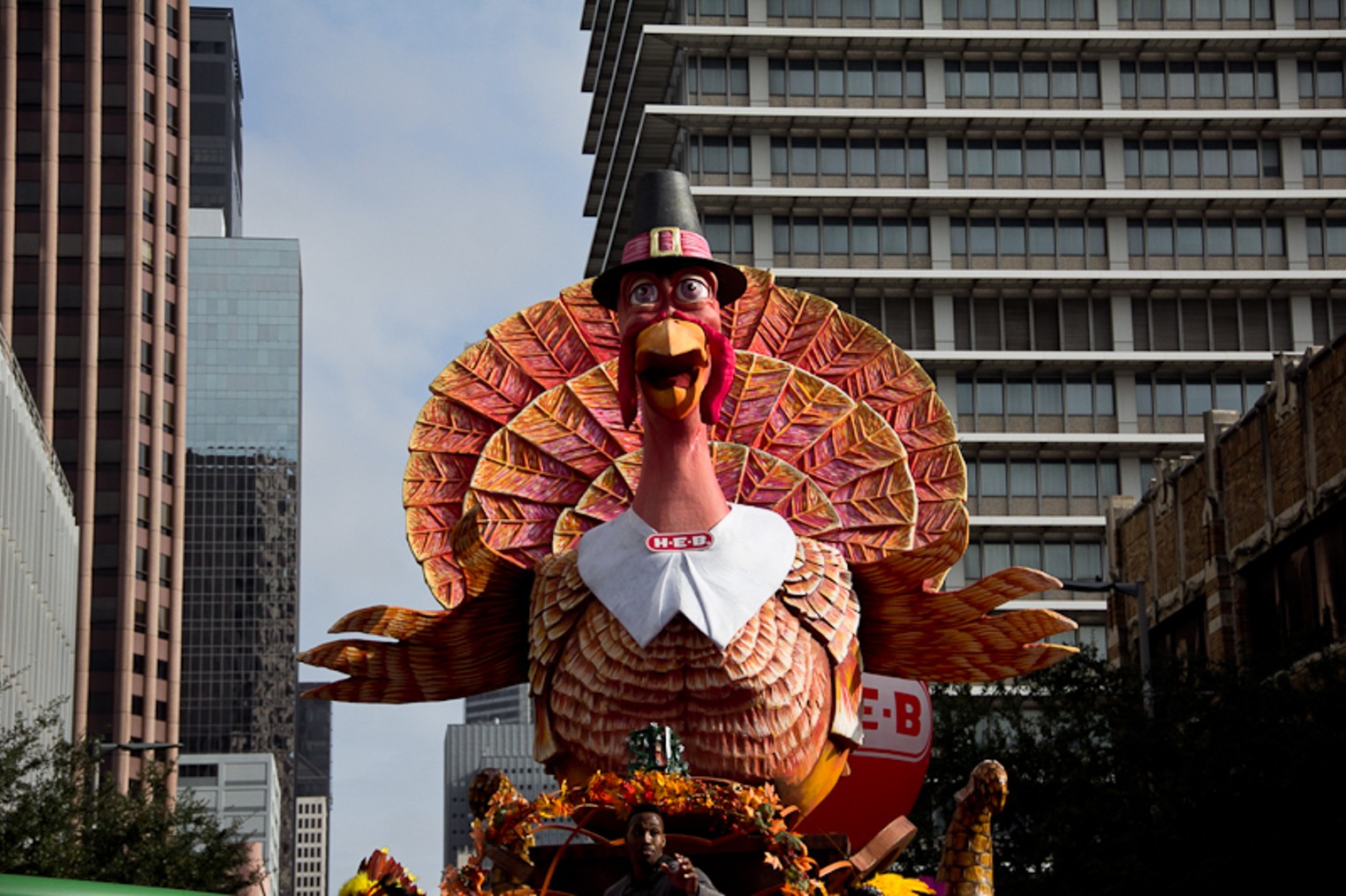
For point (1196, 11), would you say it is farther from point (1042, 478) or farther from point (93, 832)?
point (93, 832)

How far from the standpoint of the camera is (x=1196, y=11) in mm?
69750

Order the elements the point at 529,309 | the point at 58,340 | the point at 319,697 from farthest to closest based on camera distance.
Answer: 1. the point at 58,340
2. the point at 529,309
3. the point at 319,697

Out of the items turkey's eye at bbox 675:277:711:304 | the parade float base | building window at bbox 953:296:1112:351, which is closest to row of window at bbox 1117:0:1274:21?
building window at bbox 953:296:1112:351

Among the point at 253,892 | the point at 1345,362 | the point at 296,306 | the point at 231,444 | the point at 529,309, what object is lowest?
the point at 253,892

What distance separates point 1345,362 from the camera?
30938 millimetres

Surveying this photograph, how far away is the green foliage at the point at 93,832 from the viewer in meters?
30.8

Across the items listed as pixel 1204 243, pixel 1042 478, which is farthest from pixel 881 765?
pixel 1204 243

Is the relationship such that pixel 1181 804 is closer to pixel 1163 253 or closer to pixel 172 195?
pixel 1163 253

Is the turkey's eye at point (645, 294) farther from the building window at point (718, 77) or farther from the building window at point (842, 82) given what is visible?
the building window at point (842, 82)

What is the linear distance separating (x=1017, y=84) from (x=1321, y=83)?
367 inches

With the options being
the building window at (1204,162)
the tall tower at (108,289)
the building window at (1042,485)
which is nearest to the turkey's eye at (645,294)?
the building window at (1042,485)

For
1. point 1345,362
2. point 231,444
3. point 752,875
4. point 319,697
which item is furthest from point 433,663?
point 231,444

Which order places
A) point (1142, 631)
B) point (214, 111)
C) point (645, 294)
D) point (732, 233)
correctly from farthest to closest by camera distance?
point (214, 111) → point (732, 233) → point (1142, 631) → point (645, 294)

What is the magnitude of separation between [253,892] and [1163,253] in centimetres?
4809
